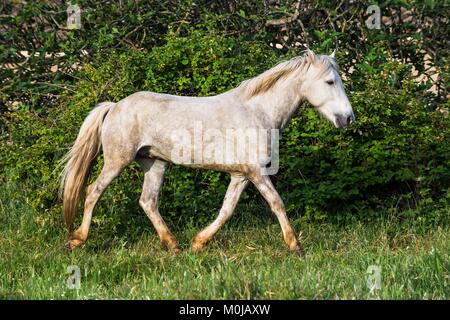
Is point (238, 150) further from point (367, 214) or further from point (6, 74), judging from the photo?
point (6, 74)

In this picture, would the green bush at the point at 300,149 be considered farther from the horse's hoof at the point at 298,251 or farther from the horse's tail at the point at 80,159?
the horse's hoof at the point at 298,251

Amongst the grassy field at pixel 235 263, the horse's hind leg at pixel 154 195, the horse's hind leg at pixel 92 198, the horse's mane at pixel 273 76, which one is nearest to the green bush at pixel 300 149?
the grassy field at pixel 235 263

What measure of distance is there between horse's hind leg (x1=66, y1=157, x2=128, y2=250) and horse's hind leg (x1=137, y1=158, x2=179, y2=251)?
0.28 metres

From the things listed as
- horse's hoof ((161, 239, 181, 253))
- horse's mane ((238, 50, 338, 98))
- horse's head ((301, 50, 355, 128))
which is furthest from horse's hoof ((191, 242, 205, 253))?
horse's head ((301, 50, 355, 128))

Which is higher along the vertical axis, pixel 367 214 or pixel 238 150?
pixel 238 150

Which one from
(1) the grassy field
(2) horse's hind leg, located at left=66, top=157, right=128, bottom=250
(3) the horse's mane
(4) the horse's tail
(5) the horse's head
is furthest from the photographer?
(4) the horse's tail

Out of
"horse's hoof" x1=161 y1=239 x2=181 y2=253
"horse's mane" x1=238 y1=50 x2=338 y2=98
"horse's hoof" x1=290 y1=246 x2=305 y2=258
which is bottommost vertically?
"horse's hoof" x1=161 y1=239 x2=181 y2=253

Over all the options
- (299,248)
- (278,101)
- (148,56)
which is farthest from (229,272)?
(148,56)

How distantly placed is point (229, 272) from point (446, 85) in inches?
176

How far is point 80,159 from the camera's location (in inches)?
283

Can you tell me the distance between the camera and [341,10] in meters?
9.98

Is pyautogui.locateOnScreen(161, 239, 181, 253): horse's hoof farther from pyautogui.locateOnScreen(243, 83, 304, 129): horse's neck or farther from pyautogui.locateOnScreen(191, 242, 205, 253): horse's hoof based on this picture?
pyautogui.locateOnScreen(243, 83, 304, 129): horse's neck

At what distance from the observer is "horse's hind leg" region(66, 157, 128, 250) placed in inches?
278

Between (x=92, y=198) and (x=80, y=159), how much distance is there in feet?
1.07
